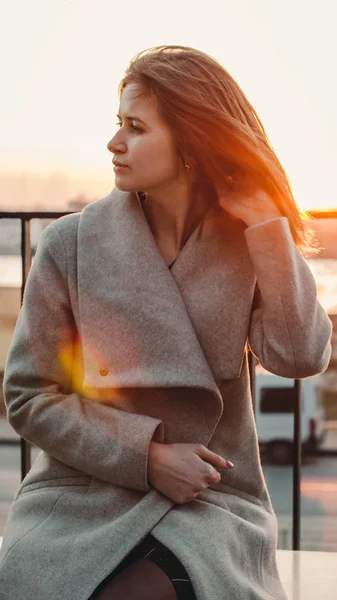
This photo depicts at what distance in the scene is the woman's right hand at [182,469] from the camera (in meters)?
1.42

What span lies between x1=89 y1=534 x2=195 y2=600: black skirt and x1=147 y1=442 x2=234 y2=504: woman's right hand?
0.09m

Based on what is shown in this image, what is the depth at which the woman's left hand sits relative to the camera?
62.0 inches

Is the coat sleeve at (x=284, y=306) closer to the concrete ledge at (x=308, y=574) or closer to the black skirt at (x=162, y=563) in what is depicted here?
the black skirt at (x=162, y=563)

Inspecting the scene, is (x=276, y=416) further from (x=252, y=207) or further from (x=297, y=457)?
(x=252, y=207)

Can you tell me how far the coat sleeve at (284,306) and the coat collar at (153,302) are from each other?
5 centimetres

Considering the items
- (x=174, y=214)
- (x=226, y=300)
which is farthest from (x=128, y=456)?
(x=174, y=214)

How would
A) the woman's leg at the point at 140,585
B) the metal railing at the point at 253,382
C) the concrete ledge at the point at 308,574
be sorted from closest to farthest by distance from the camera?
the woman's leg at the point at 140,585, the concrete ledge at the point at 308,574, the metal railing at the point at 253,382

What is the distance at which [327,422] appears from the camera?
1006 inches

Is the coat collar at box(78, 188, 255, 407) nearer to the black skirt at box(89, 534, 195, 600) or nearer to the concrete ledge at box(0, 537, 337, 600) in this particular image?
the black skirt at box(89, 534, 195, 600)

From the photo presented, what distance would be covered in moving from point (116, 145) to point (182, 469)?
592 mm

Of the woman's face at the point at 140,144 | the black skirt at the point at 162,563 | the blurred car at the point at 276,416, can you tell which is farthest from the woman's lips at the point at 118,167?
the blurred car at the point at 276,416

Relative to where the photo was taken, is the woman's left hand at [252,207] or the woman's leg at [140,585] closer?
the woman's leg at [140,585]

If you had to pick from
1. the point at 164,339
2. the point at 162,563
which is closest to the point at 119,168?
the point at 164,339

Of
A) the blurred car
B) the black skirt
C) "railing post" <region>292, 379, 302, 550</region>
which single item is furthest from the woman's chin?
the blurred car
